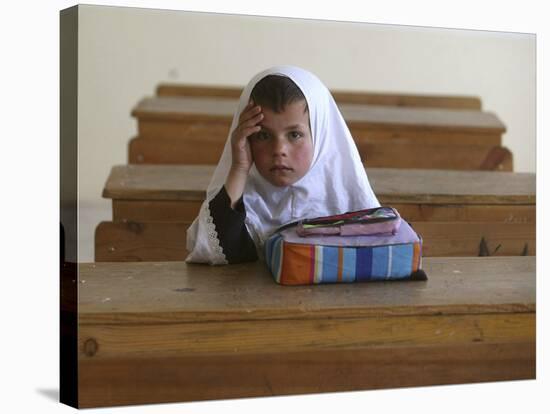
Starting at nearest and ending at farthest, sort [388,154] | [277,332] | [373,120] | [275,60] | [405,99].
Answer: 1. [277,332]
2. [275,60]
3. [388,154]
4. [373,120]
5. [405,99]

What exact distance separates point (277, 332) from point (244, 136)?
15.4 inches

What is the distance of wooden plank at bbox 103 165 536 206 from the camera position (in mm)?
2557

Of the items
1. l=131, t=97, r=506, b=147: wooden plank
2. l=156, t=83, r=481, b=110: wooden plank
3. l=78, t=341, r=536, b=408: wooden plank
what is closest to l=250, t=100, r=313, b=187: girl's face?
l=78, t=341, r=536, b=408: wooden plank

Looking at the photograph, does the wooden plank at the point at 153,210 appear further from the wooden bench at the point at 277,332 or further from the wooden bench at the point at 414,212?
the wooden bench at the point at 277,332

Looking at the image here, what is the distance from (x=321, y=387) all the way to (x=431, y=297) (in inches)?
10.6

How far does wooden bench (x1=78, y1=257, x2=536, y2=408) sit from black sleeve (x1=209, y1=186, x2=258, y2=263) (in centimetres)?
3

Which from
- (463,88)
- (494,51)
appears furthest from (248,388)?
(463,88)

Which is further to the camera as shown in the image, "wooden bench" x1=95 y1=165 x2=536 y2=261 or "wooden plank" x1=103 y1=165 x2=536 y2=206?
"wooden plank" x1=103 y1=165 x2=536 y2=206

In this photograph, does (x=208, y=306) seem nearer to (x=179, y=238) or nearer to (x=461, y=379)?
(x=179, y=238)

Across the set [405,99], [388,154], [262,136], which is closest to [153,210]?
[262,136]

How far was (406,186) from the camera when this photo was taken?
102 inches

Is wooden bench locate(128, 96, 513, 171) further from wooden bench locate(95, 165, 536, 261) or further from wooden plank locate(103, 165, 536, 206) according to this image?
wooden bench locate(95, 165, 536, 261)

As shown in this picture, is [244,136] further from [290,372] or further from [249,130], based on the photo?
[290,372]

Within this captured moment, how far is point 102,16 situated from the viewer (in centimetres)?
225
